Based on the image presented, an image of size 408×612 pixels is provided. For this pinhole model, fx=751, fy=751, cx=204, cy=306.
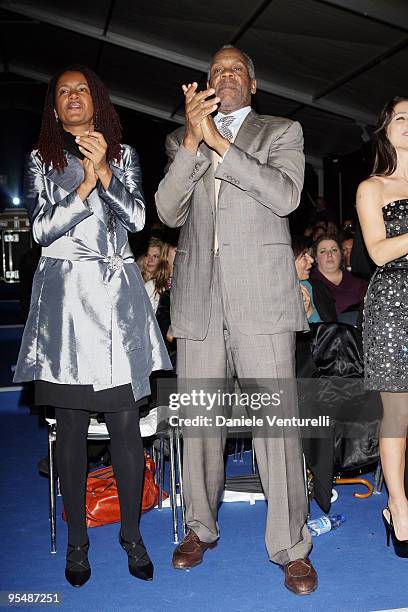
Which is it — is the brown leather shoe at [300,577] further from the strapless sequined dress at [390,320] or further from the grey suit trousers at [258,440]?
the strapless sequined dress at [390,320]

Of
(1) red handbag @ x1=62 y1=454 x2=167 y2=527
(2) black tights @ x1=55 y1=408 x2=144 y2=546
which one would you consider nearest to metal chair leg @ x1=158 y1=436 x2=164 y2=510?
(1) red handbag @ x1=62 y1=454 x2=167 y2=527

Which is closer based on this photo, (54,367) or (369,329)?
(54,367)

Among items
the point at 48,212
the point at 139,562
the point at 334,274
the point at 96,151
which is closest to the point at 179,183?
the point at 96,151

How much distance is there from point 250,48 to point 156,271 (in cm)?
547

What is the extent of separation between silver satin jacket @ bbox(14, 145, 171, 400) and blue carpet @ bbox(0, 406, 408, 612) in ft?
2.12

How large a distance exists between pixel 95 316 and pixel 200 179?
0.58m

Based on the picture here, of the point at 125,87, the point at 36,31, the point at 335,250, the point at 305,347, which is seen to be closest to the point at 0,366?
the point at 335,250

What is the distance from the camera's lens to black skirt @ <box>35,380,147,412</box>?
2438 millimetres

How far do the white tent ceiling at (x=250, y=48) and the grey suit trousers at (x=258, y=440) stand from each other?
5.60 m

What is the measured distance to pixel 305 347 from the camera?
135 inches

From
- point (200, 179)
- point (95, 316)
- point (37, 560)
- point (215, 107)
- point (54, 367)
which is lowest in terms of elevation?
point (37, 560)

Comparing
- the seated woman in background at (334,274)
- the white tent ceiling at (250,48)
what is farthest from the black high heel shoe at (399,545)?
the white tent ceiling at (250,48)

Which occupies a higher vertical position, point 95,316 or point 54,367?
point 95,316

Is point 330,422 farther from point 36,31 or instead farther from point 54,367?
point 36,31
